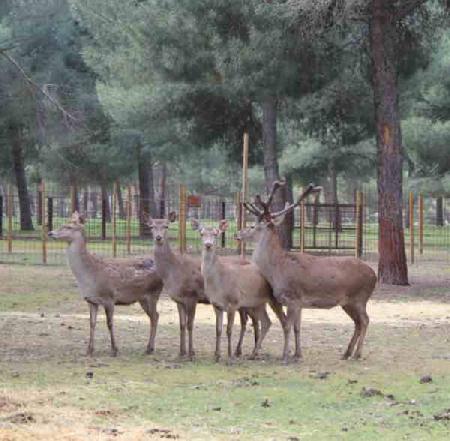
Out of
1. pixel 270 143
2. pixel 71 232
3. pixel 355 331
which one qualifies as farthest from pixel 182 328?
pixel 270 143

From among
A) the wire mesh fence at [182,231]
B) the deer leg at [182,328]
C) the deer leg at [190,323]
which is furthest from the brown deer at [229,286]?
the wire mesh fence at [182,231]

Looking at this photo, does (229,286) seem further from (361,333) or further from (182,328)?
(361,333)

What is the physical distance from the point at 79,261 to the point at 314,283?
2579 mm

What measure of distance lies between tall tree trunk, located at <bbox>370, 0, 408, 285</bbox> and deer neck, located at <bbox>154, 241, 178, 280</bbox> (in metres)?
9.79

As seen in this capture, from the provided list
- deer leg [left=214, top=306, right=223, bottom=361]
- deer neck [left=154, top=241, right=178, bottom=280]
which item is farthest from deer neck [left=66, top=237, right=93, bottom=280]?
deer leg [left=214, top=306, right=223, bottom=361]

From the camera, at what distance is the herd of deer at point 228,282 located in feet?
39.9

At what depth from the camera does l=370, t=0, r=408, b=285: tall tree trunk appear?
21.2 meters

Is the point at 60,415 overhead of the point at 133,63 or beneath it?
beneath

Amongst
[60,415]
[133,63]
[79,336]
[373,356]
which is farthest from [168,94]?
[60,415]

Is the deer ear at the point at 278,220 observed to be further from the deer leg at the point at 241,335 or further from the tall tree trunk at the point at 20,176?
the tall tree trunk at the point at 20,176

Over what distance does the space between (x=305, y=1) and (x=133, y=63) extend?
20.5 ft

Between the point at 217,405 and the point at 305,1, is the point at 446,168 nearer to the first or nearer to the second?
the point at 305,1

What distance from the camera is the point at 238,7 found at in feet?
73.7

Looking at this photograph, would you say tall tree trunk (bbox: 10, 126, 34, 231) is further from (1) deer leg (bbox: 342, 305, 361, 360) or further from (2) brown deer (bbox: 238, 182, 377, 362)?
(1) deer leg (bbox: 342, 305, 361, 360)
